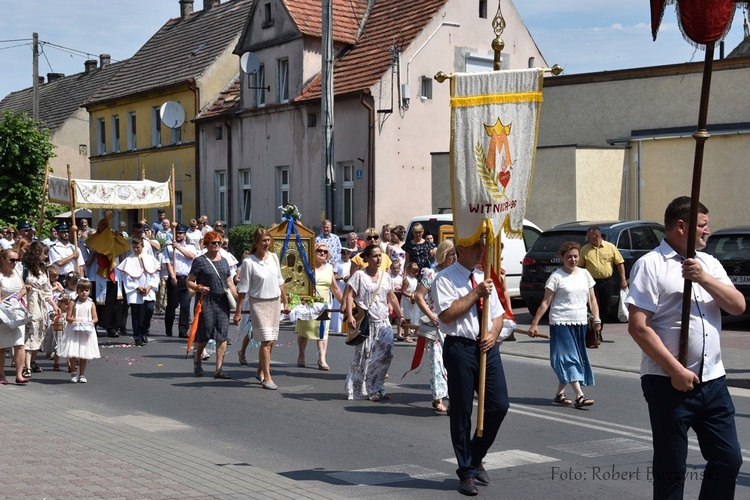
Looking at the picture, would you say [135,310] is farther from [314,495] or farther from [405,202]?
[405,202]

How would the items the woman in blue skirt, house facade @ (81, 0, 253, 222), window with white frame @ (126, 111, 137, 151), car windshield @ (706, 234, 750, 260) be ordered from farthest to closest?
window with white frame @ (126, 111, 137, 151) < house facade @ (81, 0, 253, 222) < car windshield @ (706, 234, 750, 260) < the woman in blue skirt

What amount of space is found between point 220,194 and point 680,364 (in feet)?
111

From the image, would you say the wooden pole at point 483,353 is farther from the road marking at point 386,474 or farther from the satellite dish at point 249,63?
the satellite dish at point 249,63

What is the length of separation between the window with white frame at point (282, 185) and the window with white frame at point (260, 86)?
7.59 feet

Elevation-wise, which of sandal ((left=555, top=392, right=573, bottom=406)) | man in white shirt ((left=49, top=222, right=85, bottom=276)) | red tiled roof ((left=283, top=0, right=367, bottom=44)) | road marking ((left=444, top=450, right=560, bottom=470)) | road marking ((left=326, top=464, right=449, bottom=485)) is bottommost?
road marking ((left=326, top=464, right=449, bottom=485))

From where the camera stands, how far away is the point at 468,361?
7555 millimetres

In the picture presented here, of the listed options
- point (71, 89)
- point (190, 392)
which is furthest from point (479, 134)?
point (71, 89)

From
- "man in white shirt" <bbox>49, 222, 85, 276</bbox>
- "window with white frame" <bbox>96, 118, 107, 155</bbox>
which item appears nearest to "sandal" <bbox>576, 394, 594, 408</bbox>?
"man in white shirt" <bbox>49, 222, 85, 276</bbox>

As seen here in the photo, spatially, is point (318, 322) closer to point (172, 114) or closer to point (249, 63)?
point (249, 63)

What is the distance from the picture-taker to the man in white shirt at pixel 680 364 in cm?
543

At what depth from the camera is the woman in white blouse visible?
12.4 m

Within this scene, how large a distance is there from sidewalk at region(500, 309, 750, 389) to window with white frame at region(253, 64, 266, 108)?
18.4m

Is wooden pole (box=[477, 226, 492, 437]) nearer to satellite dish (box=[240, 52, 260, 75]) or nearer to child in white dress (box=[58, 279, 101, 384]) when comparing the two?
child in white dress (box=[58, 279, 101, 384])

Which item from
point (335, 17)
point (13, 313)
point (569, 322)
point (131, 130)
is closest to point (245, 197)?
point (335, 17)
